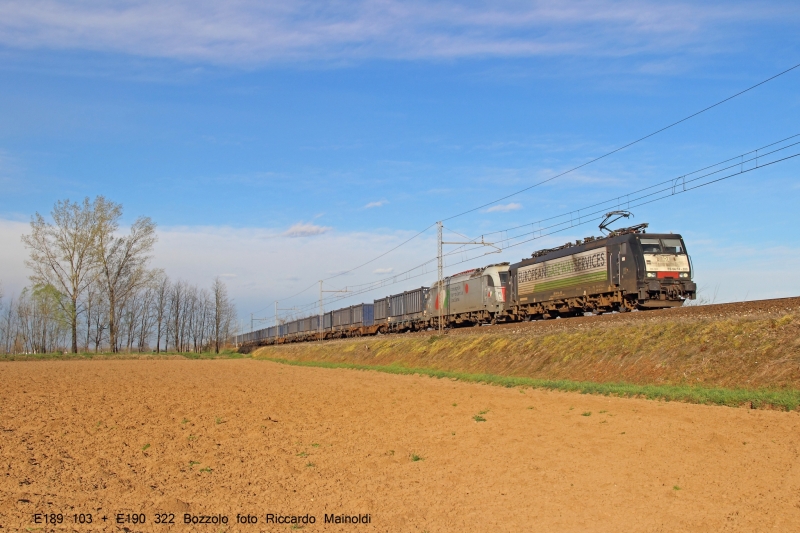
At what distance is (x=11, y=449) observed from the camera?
11297 mm

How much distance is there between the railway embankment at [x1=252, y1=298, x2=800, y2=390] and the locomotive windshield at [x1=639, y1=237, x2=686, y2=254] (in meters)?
4.14

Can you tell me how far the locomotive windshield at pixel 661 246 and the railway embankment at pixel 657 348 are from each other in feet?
13.6

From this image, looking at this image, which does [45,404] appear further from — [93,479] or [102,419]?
[93,479]

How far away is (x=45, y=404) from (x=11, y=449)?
5920mm

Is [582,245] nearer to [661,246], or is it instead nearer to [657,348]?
[661,246]

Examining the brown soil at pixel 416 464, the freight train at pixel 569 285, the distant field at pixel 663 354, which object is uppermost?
the freight train at pixel 569 285

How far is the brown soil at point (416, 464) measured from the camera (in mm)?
8625

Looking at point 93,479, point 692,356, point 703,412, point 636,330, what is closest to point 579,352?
point 636,330

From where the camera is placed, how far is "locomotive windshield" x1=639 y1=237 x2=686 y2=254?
93.0 ft

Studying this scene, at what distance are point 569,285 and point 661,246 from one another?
19.5 feet

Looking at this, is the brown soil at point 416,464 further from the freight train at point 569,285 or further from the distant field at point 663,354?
the freight train at point 569,285

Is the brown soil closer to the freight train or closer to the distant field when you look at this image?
the distant field

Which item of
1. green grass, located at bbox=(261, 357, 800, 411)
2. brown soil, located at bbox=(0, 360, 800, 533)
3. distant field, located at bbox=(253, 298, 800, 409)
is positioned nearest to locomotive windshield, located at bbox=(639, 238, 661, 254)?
distant field, located at bbox=(253, 298, 800, 409)

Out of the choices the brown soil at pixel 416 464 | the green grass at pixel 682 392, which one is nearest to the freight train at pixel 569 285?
the green grass at pixel 682 392
